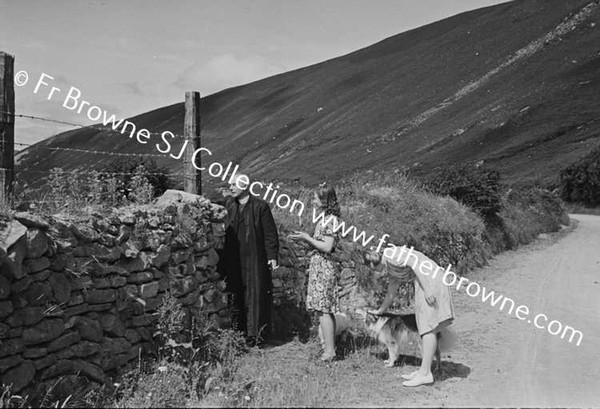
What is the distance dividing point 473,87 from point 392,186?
67062 millimetres

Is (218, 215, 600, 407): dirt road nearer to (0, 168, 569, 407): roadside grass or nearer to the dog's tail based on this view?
(0, 168, 569, 407): roadside grass

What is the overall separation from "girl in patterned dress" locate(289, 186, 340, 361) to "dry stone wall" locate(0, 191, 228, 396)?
1.32 m

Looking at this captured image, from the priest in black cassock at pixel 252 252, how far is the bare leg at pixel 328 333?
0.95 meters

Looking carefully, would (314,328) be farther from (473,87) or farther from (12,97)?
(473,87)

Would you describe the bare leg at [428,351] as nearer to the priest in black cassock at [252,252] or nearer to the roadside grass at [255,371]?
the roadside grass at [255,371]

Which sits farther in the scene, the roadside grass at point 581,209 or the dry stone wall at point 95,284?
the roadside grass at point 581,209

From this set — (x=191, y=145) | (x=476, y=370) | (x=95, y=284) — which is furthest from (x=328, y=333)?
(x=191, y=145)

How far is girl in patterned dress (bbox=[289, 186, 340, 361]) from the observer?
6.95 meters

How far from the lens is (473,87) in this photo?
7900 cm

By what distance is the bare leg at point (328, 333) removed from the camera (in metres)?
7.03

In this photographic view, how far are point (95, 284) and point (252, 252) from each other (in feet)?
6.99

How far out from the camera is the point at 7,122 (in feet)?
20.4

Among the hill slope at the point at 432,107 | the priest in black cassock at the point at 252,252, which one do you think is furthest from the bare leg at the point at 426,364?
the hill slope at the point at 432,107

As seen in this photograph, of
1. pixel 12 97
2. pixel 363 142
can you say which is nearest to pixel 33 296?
pixel 12 97
